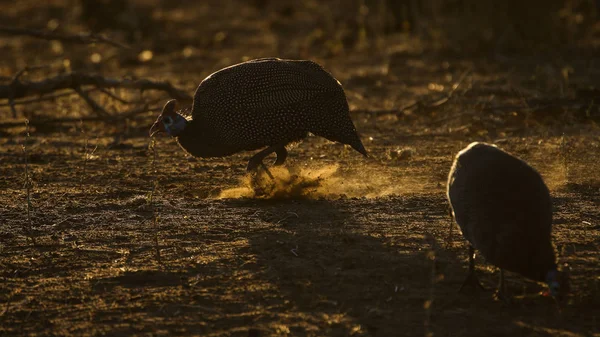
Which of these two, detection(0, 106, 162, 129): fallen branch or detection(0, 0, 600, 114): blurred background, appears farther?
detection(0, 0, 600, 114): blurred background

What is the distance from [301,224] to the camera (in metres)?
6.14

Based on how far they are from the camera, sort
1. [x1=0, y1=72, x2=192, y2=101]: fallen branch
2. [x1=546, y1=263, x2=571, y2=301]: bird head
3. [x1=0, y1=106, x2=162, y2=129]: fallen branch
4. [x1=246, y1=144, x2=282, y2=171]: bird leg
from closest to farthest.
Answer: [x1=546, y1=263, x2=571, y2=301]: bird head < [x1=246, y1=144, x2=282, y2=171]: bird leg < [x1=0, y1=72, x2=192, y2=101]: fallen branch < [x1=0, y1=106, x2=162, y2=129]: fallen branch

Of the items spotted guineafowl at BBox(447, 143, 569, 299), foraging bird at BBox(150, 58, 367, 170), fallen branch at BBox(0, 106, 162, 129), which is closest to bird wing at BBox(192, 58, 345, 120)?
foraging bird at BBox(150, 58, 367, 170)

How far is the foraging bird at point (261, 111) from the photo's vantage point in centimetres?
679

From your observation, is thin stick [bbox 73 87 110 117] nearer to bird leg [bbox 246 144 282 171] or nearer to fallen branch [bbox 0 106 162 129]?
fallen branch [bbox 0 106 162 129]

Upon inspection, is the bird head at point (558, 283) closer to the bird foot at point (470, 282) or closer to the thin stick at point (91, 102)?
the bird foot at point (470, 282)

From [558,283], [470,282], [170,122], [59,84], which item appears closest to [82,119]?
[59,84]

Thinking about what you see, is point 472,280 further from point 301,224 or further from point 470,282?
point 301,224

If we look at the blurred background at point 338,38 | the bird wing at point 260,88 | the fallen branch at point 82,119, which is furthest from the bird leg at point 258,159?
the blurred background at point 338,38

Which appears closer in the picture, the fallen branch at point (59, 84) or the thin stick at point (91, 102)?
the fallen branch at point (59, 84)

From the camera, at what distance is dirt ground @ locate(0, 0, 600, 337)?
184 inches

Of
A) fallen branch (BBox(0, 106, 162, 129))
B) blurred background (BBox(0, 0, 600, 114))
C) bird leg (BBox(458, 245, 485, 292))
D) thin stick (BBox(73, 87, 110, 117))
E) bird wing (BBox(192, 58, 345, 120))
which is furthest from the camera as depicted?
blurred background (BBox(0, 0, 600, 114))

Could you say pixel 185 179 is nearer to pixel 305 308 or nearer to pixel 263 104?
pixel 263 104

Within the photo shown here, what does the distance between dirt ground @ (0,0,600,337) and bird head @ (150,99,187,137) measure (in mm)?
461
